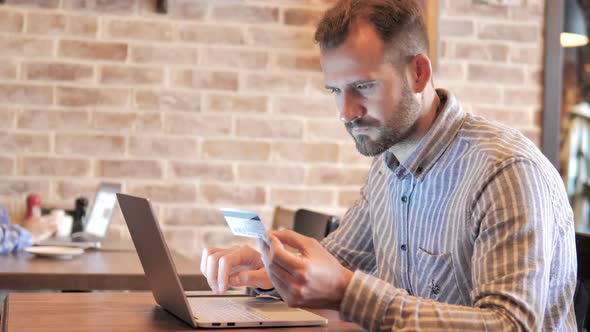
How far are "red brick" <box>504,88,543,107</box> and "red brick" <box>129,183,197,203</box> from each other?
148 cm

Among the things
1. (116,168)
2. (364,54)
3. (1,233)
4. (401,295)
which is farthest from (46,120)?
(401,295)

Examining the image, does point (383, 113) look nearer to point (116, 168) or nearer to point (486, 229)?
point (486, 229)

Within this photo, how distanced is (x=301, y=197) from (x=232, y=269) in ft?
6.61

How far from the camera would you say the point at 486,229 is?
4.42 ft

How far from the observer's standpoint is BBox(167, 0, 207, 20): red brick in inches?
140

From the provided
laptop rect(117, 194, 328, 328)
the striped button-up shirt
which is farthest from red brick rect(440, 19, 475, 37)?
laptop rect(117, 194, 328, 328)

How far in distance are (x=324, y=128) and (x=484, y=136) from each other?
2173 millimetres

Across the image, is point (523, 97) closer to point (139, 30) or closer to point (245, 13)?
point (245, 13)

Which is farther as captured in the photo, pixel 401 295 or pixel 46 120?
pixel 46 120

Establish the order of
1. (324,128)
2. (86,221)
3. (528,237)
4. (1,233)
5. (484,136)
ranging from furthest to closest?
(324,128) → (86,221) → (1,233) → (484,136) → (528,237)

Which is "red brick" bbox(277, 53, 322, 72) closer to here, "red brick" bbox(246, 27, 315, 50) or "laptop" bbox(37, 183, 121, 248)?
"red brick" bbox(246, 27, 315, 50)

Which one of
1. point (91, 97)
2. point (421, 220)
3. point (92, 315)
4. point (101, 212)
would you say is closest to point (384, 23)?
point (421, 220)

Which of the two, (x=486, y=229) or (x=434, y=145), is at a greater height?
(x=434, y=145)

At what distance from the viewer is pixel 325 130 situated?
145 inches
